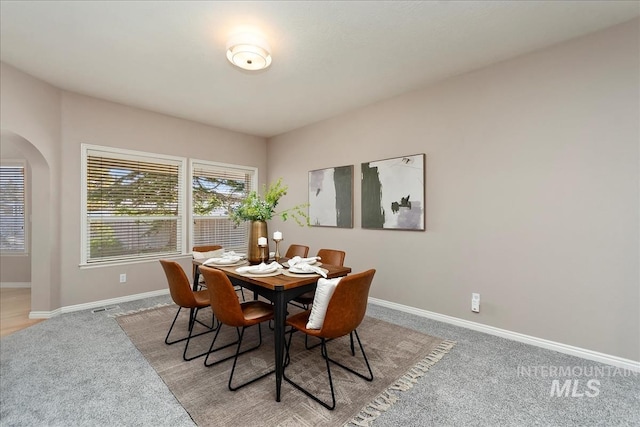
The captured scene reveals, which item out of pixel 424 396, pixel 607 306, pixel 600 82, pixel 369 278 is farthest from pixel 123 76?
pixel 607 306

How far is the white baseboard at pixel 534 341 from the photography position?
225cm

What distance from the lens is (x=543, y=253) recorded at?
2.60 meters

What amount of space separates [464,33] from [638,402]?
2.93 m

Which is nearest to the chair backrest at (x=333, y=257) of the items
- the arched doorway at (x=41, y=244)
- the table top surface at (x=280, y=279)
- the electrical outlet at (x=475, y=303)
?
the table top surface at (x=280, y=279)

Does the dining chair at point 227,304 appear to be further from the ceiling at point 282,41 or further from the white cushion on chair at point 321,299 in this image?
the ceiling at point 282,41

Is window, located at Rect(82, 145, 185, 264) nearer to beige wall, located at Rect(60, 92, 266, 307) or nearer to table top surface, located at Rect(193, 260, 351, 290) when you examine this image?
beige wall, located at Rect(60, 92, 266, 307)

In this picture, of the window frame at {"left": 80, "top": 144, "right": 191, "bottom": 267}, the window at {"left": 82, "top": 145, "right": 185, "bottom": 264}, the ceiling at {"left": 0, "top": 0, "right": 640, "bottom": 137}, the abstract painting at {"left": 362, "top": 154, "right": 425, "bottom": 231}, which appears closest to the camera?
the ceiling at {"left": 0, "top": 0, "right": 640, "bottom": 137}

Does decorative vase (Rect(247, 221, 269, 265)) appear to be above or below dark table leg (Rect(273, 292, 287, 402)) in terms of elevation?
above

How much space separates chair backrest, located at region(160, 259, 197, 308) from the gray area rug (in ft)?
1.53

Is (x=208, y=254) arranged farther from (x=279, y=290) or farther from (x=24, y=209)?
(x=24, y=209)

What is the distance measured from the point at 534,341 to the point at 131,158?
5257 millimetres

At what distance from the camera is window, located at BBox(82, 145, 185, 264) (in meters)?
3.76

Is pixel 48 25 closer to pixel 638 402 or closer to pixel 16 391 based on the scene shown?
pixel 16 391

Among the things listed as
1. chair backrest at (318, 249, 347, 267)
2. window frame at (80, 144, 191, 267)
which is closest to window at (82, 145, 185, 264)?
window frame at (80, 144, 191, 267)
